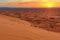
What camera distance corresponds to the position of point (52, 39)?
166 cm

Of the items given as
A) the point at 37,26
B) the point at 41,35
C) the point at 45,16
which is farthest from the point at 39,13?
the point at 41,35

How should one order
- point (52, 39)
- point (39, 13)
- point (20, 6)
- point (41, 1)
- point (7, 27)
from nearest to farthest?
point (52, 39) → point (7, 27) → point (39, 13) → point (20, 6) → point (41, 1)

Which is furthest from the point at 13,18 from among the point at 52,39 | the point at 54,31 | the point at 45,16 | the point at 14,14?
the point at 52,39

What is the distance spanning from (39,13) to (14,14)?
1.33 ft

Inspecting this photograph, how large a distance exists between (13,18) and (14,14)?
0.12 metres

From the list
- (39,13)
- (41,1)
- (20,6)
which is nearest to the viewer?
(39,13)

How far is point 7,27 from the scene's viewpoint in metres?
1.84

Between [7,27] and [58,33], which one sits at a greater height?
[7,27]

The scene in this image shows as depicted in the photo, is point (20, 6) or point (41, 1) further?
point (41, 1)

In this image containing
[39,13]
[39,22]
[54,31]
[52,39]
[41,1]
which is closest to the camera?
[52,39]

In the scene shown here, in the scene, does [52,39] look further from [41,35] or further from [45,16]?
[45,16]

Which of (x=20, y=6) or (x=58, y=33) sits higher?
(x=20, y=6)

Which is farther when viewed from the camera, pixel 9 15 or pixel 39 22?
pixel 9 15

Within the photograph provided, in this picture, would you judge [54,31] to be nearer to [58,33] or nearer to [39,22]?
[58,33]
